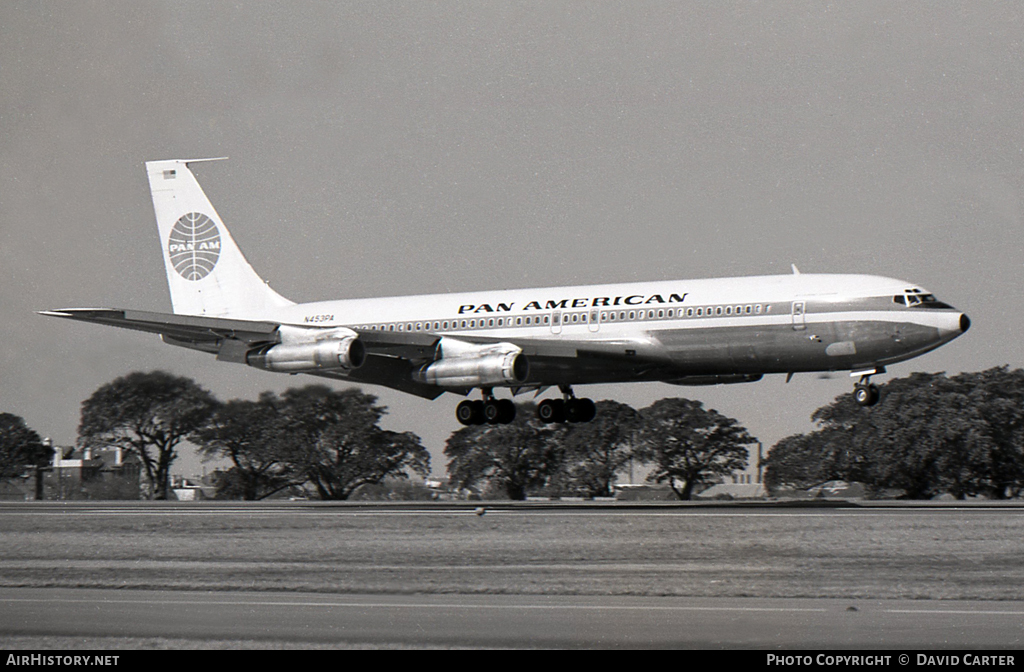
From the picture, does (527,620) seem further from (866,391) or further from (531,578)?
(866,391)

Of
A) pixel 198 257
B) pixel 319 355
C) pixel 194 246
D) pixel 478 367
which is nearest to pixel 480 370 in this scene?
pixel 478 367

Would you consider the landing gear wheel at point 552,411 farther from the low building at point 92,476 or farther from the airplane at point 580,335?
the low building at point 92,476

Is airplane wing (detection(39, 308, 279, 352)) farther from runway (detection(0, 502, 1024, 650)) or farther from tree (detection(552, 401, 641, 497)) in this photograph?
tree (detection(552, 401, 641, 497))

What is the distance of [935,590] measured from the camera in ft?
67.4

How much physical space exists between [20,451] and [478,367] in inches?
1257

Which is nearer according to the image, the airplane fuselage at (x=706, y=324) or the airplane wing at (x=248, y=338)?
the airplane fuselage at (x=706, y=324)

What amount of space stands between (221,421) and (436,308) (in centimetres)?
954

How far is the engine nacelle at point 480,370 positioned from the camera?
155ft

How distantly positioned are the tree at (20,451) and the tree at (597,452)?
89.2ft

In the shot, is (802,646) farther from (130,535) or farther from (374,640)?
(130,535)

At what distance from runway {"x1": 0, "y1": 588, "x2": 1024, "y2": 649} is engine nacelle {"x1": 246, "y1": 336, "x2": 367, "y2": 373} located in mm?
27524

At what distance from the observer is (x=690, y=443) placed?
77.2 m

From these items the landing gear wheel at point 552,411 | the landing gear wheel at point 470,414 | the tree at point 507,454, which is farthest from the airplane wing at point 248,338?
the tree at point 507,454

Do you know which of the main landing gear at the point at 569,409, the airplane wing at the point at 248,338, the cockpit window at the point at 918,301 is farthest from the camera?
the main landing gear at the point at 569,409
